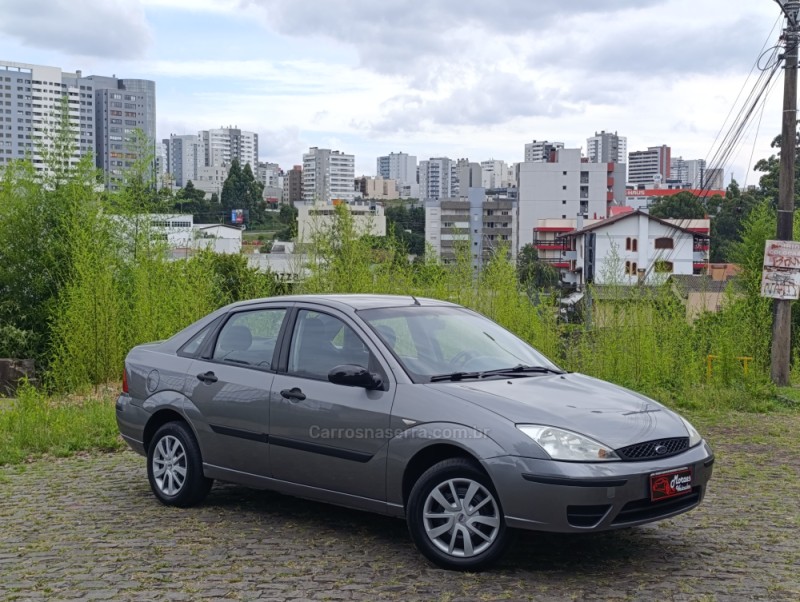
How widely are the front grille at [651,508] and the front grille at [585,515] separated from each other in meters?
0.11

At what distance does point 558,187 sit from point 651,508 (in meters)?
103

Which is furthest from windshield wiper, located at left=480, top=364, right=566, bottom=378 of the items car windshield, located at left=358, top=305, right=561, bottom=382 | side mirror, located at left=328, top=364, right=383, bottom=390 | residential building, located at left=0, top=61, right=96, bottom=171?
residential building, located at left=0, top=61, right=96, bottom=171

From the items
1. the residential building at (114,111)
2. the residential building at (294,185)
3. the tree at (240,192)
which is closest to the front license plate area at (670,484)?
the tree at (240,192)

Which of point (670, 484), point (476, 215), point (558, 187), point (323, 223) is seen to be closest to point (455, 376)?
point (670, 484)

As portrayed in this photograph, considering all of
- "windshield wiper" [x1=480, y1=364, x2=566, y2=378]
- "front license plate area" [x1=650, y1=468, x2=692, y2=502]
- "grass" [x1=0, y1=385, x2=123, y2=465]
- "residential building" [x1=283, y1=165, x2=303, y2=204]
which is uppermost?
"residential building" [x1=283, y1=165, x2=303, y2=204]

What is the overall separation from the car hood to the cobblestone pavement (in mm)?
835

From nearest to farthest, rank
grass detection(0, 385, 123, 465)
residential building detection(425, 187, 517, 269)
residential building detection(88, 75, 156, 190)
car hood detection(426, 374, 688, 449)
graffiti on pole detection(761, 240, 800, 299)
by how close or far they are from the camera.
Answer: car hood detection(426, 374, 688, 449)
grass detection(0, 385, 123, 465)
graffiti on pole detection(761, 240, 800, 299)
residential building detection(425, 187, 517, 269)
residential building detection(88, 75, 156, 190)

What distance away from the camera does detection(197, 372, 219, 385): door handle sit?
23.0 feet

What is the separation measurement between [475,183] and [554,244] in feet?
324

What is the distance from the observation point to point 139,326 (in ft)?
44.3

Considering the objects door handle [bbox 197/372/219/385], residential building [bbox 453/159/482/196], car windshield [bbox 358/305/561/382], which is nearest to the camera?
car windshield [bbox 358/305/561/382]

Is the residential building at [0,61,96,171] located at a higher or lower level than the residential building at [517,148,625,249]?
higher

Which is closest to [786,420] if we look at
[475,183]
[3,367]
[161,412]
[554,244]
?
[161,412]

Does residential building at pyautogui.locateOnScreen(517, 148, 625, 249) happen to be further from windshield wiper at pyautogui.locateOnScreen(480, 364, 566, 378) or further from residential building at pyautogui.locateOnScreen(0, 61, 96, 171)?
windshield wiper at pyautogui.locateOnScreen(480, 364, 566, 378)
